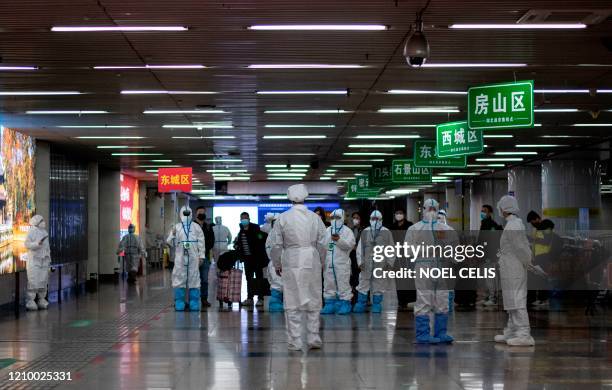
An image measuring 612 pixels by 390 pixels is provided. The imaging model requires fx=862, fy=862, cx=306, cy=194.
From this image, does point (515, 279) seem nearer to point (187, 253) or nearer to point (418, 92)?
point (418, 92)

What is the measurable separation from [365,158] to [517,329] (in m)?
17.3

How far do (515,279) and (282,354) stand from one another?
10.3 feet

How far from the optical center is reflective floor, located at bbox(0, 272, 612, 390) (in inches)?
330

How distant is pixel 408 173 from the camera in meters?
24.9

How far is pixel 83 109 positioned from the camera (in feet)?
53.4

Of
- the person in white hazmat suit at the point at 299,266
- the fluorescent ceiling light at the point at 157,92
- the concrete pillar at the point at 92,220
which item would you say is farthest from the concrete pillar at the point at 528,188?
the person in white hazmat suit at the point at 299,266

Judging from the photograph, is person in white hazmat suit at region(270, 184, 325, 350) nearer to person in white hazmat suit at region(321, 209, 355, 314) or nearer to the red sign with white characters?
person in white hazmat suit at region(321, 209, 355, 314)

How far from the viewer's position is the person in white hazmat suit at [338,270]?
15133 mm

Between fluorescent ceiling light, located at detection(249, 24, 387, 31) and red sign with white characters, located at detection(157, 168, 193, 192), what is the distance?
1445cm

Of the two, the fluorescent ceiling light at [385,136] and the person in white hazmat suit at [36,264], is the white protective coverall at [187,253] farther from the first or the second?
the fluorescent ceiling light at [385,136]

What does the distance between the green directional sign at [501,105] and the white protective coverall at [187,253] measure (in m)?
5.85

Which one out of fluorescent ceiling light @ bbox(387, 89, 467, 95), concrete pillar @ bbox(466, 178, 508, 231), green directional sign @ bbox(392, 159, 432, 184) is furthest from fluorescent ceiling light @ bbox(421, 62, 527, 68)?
concrete pillar @ bbox(466, 178, 508, 231)

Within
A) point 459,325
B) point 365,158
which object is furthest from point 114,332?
point 365,158

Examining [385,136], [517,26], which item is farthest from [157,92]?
[385,136]
